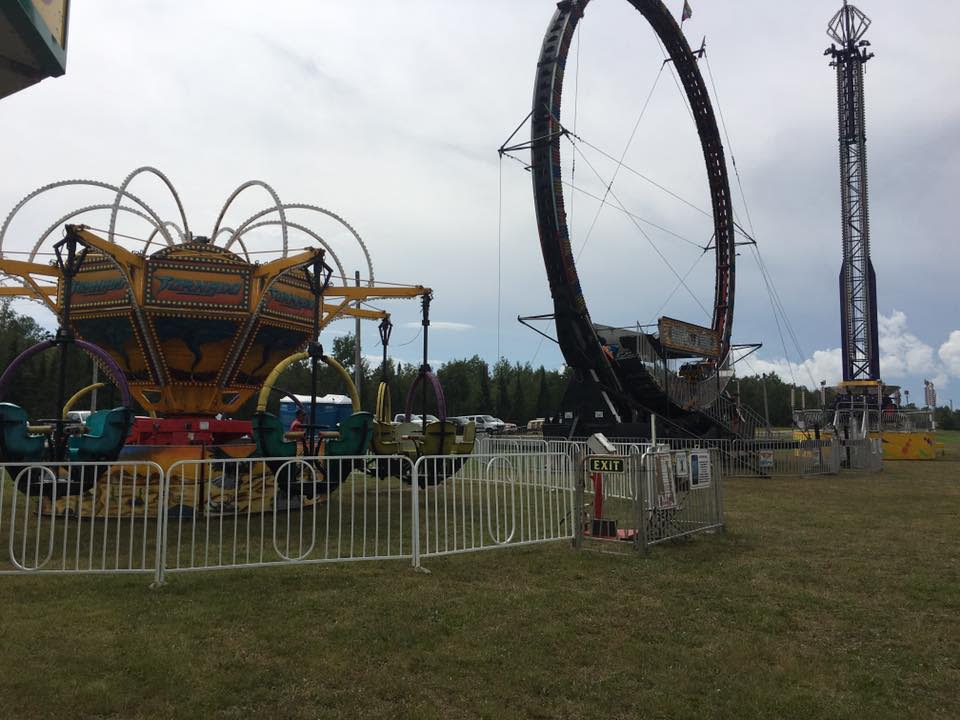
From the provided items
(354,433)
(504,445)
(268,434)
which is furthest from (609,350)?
(268,434)

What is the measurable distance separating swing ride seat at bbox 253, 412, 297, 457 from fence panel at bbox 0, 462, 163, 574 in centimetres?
152

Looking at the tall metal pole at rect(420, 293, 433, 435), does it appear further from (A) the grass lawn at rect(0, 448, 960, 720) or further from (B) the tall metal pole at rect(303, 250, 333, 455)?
(A) the grass lawn at rect(0, 448, 960, 720)

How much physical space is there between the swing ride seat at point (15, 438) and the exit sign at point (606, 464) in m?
7.75

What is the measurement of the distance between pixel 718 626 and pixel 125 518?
953cm

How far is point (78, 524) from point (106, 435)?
379 centimetres

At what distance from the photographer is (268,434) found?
10.4m

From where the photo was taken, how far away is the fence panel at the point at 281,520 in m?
6.98

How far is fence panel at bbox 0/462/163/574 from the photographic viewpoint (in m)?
6.37

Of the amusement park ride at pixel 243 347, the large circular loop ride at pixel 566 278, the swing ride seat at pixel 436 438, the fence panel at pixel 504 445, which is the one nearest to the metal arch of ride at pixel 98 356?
the amusement park ride at pixel 243 347

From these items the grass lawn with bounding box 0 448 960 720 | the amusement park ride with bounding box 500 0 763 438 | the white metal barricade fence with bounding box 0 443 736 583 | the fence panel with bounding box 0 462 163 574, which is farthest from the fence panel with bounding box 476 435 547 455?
the grass lawn with bounding box 0 448 960 720

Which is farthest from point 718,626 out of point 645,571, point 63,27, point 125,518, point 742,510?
point 125,518

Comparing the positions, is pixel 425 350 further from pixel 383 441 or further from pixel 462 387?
pixel 462 387

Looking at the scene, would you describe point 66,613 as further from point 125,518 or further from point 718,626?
point 125,518

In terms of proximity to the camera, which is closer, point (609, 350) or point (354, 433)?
point (354, 433)
